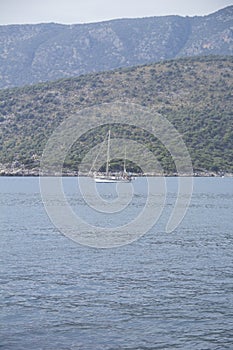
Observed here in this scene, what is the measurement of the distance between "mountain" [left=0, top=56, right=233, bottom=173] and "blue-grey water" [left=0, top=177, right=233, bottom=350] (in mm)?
116774

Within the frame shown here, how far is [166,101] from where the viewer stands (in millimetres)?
177500

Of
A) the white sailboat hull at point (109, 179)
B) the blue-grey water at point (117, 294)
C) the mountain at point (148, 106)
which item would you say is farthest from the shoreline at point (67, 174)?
the blue-grey water at point (117, 294)

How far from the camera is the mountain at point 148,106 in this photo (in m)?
160

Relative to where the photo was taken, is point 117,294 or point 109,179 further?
point 109,179

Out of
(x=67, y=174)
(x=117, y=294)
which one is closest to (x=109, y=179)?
(x=67, y=174)

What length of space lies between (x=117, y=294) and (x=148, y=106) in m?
150

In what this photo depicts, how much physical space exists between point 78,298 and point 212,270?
8447 millimetres

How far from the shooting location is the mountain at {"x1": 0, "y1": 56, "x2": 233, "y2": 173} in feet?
523

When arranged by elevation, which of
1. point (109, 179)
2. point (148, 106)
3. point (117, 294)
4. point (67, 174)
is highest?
point (148, 106)

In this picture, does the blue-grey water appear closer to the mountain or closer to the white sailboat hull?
the white sailboat hull

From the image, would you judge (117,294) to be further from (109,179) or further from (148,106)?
(148,106)

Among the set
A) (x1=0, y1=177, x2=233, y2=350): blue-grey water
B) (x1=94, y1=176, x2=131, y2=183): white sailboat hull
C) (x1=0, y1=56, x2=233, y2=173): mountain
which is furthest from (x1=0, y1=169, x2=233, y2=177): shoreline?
(x1=0, y1=177, x2=233, y2=350): blue-grey water

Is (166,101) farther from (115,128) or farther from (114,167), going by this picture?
(114,167)

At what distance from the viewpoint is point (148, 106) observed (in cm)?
17350
